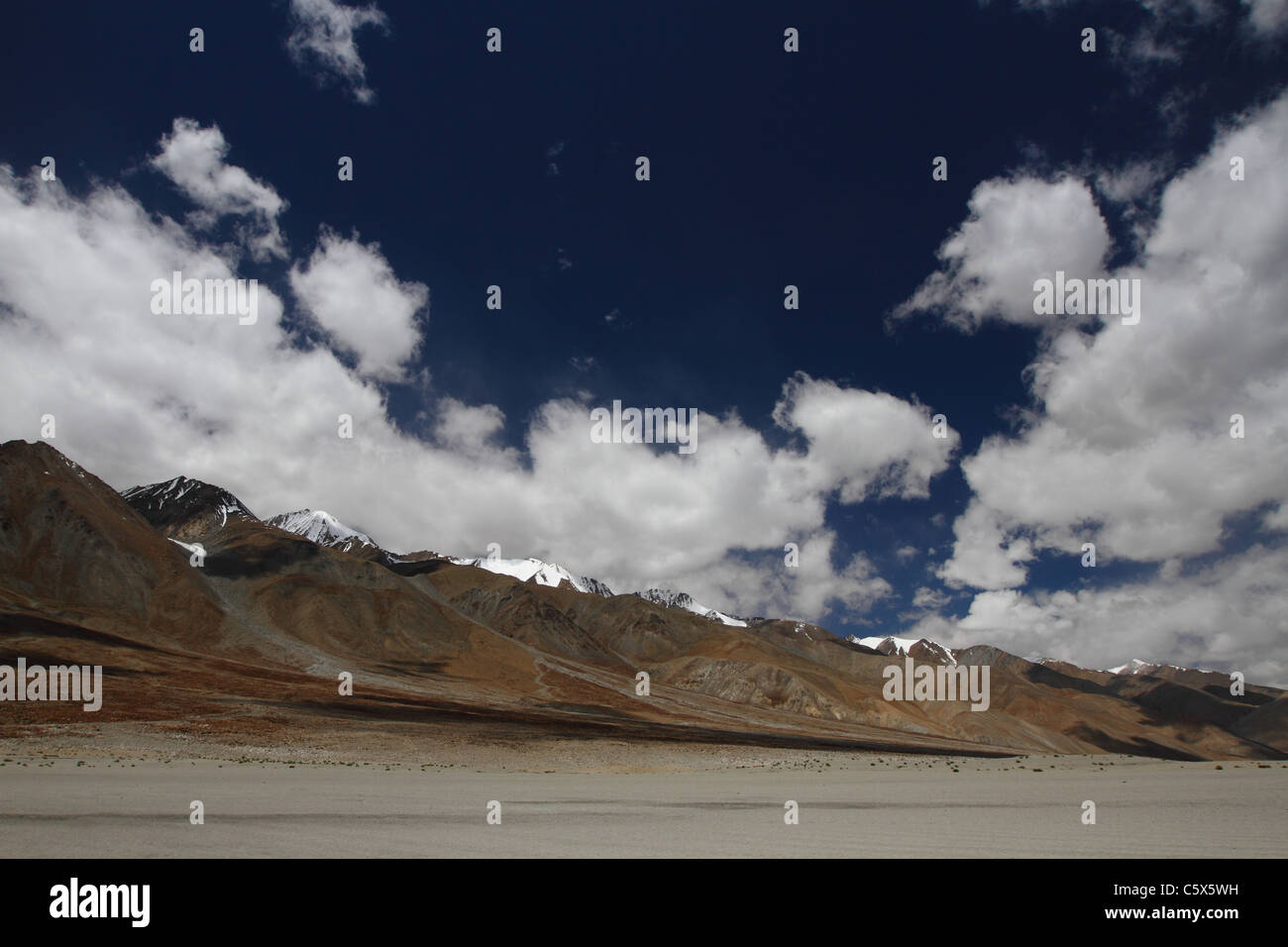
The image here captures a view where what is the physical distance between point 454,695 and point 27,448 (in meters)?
122

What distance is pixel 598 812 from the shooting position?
17156 mm

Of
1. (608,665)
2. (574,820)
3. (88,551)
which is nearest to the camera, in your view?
(574,820)

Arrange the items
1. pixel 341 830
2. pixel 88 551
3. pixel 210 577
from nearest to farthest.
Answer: pixel 341 830 → pixel 88 551 → pixel 210 577

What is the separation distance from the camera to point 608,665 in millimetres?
186000

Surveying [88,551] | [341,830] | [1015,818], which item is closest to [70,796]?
[341,830]

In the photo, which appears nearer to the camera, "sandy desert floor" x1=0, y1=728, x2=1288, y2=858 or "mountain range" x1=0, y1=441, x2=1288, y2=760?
"sandy desert floor" x1=0, y1=728, x2=1288, y2=858

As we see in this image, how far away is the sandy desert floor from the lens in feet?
37.2

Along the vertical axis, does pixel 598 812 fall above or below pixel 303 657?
above

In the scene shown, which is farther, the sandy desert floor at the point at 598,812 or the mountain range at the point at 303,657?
the mountain range at the point at 303,657

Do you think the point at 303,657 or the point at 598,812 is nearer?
the point at 598,812

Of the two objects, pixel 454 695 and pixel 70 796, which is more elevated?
pixel 70 796

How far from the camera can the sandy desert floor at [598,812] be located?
11328 millimetres
